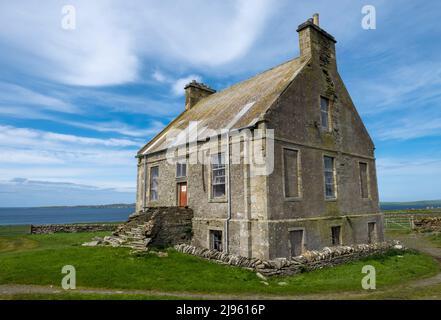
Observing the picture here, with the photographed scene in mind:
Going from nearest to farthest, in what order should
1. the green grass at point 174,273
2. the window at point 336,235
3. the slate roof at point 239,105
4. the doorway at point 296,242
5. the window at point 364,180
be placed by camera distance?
the green grass at point 174,273 → the doorway at point 296,242 → the slate roof at point 239,105 → the window at point 336,235 → the window at point 364,180

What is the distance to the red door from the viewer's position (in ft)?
68.0

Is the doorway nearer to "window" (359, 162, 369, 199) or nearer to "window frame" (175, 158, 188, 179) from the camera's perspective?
"window frame" (175, 158, 188, 179)

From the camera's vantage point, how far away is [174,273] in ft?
44.4

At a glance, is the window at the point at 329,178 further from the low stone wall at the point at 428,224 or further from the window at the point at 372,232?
the low stone wall at the point at 428,224

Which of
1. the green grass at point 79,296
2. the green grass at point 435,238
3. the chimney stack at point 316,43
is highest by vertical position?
the chimney stack at point 316,43

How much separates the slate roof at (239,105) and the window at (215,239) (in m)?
5.85

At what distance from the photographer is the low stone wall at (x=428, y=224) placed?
3147 centimetres

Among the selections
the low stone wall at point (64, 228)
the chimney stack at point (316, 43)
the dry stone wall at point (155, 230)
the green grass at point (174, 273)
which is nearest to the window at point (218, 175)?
the dry stone wall at point (155, 230)

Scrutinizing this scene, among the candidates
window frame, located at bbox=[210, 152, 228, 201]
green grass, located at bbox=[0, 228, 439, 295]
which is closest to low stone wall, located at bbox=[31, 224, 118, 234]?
green grass, located at bbox=[0, 228, 439, 295]

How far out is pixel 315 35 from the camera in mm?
19891

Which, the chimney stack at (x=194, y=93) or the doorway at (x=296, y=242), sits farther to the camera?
the chimney stack at (x=194, y=93)

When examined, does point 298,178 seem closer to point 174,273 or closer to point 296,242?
point 296,242

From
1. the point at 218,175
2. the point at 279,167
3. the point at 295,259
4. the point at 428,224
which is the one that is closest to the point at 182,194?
the point at 218,175

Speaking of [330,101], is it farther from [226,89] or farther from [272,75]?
[226,89]
